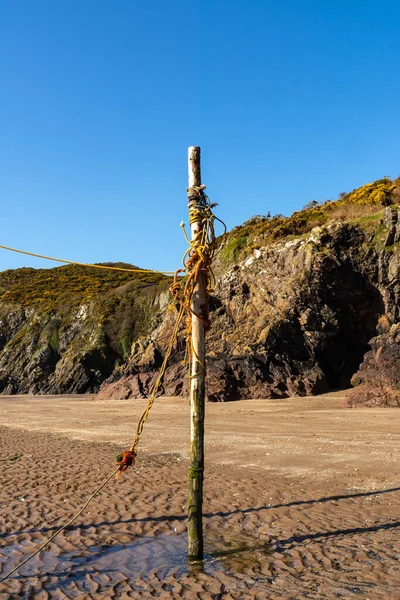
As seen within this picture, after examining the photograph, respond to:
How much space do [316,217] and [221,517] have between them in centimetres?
3125

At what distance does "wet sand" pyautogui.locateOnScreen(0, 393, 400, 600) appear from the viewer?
6262 mm

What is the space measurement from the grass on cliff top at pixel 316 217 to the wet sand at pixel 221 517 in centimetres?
2020

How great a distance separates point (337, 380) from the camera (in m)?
29.5

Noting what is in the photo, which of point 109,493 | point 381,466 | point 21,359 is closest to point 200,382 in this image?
point 109,493

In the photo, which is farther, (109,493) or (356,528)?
(109,493)

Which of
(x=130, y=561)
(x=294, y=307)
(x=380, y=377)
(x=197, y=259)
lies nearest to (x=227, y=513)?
(x=130, y=561)

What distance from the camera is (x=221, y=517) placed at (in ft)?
28.7

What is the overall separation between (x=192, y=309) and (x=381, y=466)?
6421mm

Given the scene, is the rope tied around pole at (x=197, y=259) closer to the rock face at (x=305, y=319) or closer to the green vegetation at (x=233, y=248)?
the rock face at (x=305, y=319)

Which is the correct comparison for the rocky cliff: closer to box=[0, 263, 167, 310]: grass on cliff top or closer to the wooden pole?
box=[0, 263, 167, 310]: grass on cliff top

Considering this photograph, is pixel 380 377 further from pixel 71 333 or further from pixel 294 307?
pixel 71 333

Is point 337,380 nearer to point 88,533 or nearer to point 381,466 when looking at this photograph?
point 381,466

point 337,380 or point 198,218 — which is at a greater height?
point 198,218

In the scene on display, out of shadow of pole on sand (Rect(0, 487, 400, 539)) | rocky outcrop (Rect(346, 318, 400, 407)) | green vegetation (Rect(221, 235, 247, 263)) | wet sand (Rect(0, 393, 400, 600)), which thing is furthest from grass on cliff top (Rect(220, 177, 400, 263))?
shadow of pole on sand (Rect(0, 487, 400, 539))
